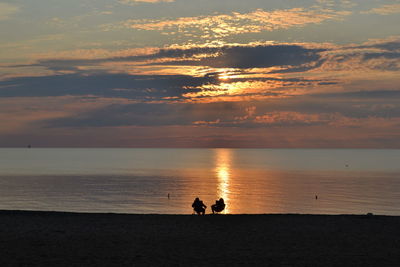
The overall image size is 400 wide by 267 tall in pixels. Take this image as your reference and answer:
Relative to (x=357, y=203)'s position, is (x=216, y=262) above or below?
below

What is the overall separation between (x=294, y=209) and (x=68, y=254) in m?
54.6

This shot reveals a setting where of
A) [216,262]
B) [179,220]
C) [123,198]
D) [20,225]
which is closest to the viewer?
[216,262]

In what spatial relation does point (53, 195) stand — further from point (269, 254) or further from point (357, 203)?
point (269, 254)

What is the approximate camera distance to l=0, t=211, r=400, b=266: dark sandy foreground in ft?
57.8

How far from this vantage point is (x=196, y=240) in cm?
2144

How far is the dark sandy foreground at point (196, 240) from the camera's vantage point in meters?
17.6

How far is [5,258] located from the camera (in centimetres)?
1744

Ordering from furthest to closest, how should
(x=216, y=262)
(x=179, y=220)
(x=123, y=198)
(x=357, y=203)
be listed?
1. (x=123, y=198)
2. (x=357, y=203)
3. (x=179, y=220)
4. (x=216, y=262)

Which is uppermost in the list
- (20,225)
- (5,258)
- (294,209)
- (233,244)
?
(294,209)

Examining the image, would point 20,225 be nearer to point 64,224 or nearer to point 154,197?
point 64,224

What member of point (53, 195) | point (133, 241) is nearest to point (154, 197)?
point (53, 195)

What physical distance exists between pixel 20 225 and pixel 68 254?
25.4 feet

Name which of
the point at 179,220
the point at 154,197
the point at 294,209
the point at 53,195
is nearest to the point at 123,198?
the point at 154,197

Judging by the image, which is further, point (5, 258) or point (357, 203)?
point (357, 203)
